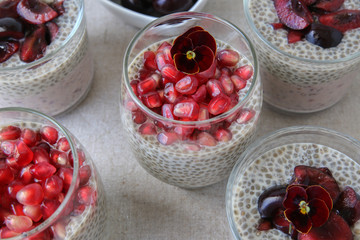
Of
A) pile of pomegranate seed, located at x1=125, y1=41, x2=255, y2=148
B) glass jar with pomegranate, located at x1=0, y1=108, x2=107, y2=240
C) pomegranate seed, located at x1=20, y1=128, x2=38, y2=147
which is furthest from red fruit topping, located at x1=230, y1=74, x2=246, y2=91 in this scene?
pomegranate seed, located at x1=20, y1=128, x2=38, y2=147

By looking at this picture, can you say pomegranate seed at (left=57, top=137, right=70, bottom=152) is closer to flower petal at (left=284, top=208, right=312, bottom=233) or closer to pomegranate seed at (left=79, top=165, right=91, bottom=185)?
pomegranate seed at (left=79, top=165, right=91, bottom=185)

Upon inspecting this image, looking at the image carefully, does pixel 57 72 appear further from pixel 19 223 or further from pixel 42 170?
pixel 19 223

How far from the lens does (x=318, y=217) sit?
3.74ft

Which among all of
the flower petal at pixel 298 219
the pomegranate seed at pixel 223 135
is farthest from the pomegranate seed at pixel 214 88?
the flower petal at pixel 298 219

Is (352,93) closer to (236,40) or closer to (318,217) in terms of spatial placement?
(236,40)

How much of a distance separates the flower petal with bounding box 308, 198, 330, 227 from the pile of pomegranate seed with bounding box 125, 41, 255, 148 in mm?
278

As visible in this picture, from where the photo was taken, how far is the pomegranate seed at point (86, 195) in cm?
114

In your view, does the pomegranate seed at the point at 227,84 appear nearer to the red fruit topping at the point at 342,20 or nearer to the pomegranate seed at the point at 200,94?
the pomegranate seed at the point at 200,94

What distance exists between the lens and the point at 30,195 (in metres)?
1.12

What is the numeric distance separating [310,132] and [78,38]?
77 centimetres

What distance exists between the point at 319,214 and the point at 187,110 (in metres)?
0.42

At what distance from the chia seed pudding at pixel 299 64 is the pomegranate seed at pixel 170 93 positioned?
35 cm

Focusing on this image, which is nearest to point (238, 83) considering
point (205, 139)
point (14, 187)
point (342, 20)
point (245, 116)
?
point (245, 116)

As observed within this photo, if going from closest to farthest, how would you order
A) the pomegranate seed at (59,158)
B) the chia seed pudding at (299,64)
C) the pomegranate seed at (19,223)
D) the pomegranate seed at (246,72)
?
the pomegranate seed at (19,223)
the pomegranate seed at (59,158)
the pomegranate seed at (246,72)
the chia seed pudding at (299,64)
